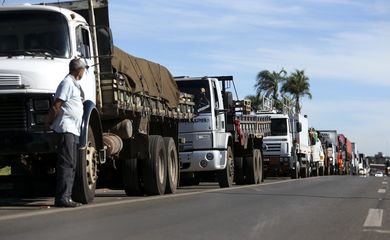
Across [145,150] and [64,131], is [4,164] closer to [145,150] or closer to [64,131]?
[64,131]

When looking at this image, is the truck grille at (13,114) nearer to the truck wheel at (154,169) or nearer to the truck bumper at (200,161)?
the truck wheel at (154,169)

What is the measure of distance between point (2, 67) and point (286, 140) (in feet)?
67.7

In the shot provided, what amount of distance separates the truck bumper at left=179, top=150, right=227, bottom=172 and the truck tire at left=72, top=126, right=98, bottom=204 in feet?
20.7

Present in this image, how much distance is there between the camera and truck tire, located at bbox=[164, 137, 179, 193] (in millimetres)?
13586

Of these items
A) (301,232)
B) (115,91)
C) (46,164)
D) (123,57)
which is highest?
(123,57)

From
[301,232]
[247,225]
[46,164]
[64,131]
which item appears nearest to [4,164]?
[46,164]

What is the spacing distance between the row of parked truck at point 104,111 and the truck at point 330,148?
30.9m

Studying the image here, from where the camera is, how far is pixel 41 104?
29.3 ft

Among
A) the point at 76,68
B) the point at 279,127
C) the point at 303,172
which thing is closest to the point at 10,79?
the point at 76,68

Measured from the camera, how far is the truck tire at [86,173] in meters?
9.26

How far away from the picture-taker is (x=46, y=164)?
10234 millimetres

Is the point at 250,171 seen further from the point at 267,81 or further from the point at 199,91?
the point at 267,81

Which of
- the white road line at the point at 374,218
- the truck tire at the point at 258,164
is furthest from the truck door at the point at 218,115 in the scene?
the white road line at the point at 374,218

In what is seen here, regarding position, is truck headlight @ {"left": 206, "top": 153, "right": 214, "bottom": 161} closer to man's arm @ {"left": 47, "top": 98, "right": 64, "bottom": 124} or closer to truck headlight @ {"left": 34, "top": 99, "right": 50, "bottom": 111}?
truck headlight @ {"left": 34, "top": 99, "right": 50, "bottom": 111}
